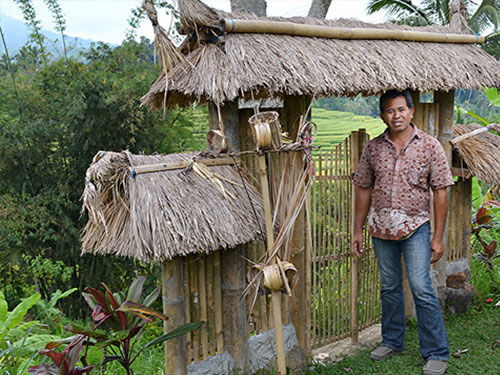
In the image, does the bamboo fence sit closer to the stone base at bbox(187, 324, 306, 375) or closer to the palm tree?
the stone base at bbox(187, 324, 306, 375)

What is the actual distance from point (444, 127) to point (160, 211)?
2963 millimetres

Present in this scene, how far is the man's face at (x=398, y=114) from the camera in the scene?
333 centimetres

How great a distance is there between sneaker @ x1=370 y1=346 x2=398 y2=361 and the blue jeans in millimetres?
44

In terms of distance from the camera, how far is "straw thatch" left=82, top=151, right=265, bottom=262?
2520mm

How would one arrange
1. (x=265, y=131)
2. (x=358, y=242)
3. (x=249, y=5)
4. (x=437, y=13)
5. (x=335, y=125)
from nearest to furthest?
(x=265, y=131), (x=358, y=242), (x=249, y=5), (x=335, y=125), (x=437, y=13)

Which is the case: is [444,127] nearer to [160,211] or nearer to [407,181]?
[407,181]

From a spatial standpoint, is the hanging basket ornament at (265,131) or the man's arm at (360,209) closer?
the hanging basket ornament at (265,131)

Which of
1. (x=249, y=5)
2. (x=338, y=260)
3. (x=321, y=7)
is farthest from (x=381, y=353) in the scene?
(x=321, y=7)

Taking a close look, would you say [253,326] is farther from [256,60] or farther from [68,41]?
[68,41]

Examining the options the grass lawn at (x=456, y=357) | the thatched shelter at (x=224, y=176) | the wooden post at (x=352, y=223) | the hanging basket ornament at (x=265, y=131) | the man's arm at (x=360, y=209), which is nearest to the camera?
the hanging basket ornament at (x=265, y=131)

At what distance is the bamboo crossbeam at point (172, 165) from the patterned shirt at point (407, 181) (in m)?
1.09

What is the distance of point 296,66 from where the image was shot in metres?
2.94

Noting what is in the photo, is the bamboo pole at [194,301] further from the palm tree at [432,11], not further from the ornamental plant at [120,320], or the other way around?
the palm tree at [432,11]

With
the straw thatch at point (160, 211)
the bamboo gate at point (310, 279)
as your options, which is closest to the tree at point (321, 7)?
the bamboo gate at point (310, 279)
